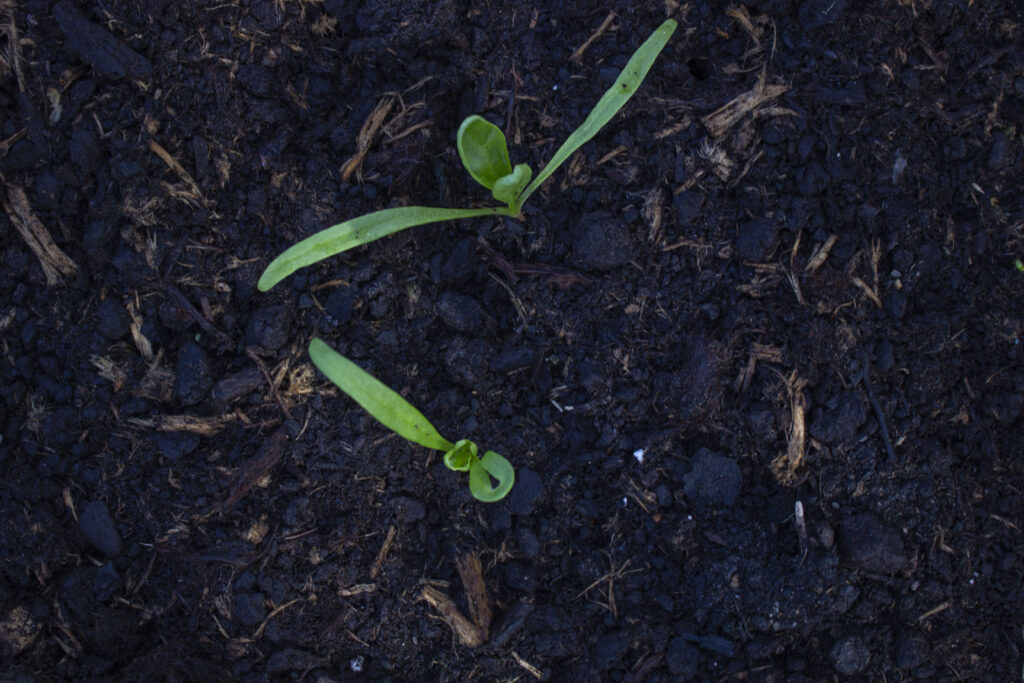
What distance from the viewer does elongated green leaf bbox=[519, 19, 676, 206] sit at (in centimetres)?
144

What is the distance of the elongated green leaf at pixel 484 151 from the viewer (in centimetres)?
137

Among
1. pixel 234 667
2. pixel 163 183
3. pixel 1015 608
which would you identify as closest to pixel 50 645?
pixel 234 667

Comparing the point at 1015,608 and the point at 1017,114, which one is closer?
the point at 1015,608

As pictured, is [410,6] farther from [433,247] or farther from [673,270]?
[673,270]

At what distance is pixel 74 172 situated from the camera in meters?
1.54

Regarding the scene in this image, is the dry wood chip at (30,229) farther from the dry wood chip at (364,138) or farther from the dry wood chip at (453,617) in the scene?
the dry wood chip at (453,617)

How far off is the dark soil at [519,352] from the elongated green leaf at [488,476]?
0.12 m

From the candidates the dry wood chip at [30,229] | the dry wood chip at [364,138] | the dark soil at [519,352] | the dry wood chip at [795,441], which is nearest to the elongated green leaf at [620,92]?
the dark soil at [519,352]

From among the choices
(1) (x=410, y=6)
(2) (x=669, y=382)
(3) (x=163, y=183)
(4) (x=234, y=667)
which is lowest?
(4) (x=234, y=667)

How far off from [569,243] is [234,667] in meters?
1.16

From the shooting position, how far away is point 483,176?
4.77 feet

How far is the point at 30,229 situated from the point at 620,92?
1322 mm

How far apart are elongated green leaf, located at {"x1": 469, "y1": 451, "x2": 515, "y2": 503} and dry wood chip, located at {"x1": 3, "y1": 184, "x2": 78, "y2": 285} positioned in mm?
1022

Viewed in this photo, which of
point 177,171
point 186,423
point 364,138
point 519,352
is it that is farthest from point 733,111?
point 186,423
